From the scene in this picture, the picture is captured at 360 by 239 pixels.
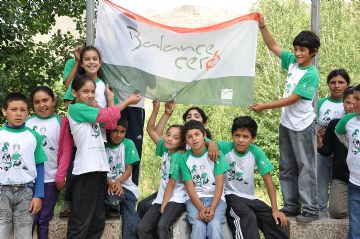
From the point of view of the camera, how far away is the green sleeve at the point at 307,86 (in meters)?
5.04

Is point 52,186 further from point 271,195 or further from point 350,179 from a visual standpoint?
point 350,179

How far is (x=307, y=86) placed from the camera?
5051mm

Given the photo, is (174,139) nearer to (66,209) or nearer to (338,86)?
(66,209)

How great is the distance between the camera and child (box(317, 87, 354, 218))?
17.5 feet

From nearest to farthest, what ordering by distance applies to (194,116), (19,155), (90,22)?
(19,155) → (90,22) → (194,116)

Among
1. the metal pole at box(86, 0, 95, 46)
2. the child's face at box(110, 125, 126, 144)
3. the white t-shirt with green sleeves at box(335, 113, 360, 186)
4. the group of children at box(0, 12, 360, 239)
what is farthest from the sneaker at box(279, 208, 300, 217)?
the metal pole at box(86, 0, 95, 46)

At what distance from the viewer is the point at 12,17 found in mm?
8297

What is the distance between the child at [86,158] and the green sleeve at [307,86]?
5.70ft

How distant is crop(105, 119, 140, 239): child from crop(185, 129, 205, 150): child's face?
62cm

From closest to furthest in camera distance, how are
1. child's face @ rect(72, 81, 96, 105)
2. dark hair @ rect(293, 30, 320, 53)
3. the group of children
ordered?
the group of children < child's face @ rect(72, 81, 96, 105) < dark hair @ rect(293, 30, 320, 53)

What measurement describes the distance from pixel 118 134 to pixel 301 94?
→ 72.4 inches

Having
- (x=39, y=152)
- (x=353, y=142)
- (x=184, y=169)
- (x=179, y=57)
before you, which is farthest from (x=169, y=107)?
(x=353, y=142)

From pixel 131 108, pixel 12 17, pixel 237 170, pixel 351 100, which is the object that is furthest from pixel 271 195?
pixel 12 17

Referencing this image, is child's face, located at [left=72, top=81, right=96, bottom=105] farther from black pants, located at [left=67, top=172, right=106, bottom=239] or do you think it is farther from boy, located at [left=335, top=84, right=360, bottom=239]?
boy, located at [left=335, top=84, right=360, bottom=239]
